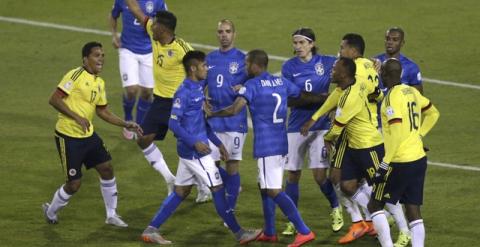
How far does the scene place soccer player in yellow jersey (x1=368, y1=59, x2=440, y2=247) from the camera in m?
14.5

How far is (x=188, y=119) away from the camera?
50.8 ft

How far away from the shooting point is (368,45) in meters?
25.8

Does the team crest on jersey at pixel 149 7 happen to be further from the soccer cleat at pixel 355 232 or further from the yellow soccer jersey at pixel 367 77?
the soccer cleat at pixel 355 232

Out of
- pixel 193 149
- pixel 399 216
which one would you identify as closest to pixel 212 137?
pixel 193 149

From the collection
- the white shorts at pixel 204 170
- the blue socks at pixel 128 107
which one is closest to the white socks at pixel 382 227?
the white shorts at pixel 204 170

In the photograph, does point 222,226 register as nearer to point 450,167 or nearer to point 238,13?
point 450,167

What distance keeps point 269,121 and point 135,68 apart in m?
6.16

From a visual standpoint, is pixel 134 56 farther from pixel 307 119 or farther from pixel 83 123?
pixel 307 119

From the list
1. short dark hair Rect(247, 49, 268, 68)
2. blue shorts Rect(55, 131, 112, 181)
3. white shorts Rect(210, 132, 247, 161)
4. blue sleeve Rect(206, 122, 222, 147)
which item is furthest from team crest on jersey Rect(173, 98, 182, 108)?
blue shorts Rect(55, 131, 112, 181)

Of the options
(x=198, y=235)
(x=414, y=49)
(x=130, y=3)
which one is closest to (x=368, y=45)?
(x=414, y=49)

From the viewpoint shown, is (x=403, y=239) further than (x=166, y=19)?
No

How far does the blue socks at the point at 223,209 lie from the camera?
15.6 m

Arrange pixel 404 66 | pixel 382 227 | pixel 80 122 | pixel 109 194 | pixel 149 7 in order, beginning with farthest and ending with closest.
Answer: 1. pixel 149 7
2. pixel 404 66
3. pixel 109 194
4. pixel 80 122
5. pixel 382 227

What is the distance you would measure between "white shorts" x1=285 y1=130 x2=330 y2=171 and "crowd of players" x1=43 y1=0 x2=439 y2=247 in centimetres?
Answer: 1
